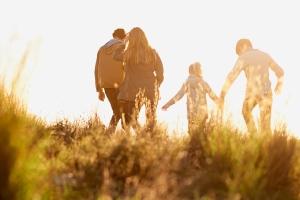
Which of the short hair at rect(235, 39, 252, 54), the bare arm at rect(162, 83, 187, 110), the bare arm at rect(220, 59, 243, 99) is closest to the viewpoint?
the bare arm at rect(220, 59, 243, 99)

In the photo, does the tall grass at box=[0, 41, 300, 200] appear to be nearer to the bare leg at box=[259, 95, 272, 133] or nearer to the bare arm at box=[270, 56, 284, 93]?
the bare leg at box=[259, 95, 272, 133]

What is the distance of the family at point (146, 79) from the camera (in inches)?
372

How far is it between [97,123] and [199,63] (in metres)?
2.74

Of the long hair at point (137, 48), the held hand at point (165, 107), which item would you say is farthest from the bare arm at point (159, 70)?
the held hand at point (165, 107)

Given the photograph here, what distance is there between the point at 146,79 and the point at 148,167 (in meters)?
4.54

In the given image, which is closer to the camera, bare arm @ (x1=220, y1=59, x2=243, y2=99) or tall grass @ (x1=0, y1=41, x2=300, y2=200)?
tall grass @ (x1=0, y1=41, x2=300, y2=200)

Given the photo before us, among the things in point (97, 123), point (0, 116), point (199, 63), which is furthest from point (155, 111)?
point (0, 116)

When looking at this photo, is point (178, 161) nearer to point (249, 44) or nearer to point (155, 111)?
point (155, 111)

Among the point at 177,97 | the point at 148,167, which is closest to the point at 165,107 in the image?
the point at 177,97

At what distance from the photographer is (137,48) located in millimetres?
10375

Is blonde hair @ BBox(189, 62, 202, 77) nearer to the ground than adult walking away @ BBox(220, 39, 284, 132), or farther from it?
farther from it

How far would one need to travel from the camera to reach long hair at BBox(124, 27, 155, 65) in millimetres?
10320

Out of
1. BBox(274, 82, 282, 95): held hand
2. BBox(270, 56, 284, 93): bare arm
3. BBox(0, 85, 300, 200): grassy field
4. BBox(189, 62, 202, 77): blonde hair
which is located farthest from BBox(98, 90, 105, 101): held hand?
BBox(0, 85, 300, 200): grassy field

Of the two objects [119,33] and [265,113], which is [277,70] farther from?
[119,33]
